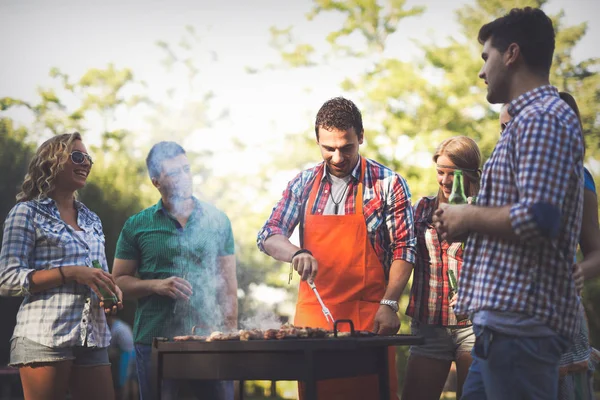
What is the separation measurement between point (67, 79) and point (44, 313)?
394 inches

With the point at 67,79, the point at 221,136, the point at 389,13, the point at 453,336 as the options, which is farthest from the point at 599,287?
the point at 67,79

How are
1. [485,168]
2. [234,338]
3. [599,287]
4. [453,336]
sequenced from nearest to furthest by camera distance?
1. [485,168]
2. [234,338]
3. [453,336]
4. [599,287]

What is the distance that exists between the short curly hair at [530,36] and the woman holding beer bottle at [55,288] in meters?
2.32

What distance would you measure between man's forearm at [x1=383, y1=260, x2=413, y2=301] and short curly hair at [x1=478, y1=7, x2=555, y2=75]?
1.45 metres

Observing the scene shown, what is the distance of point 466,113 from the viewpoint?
35.3ft

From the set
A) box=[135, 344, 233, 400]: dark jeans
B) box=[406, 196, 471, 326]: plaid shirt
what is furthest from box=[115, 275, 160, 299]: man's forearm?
box=[406, 196, 471, 326]: plaid shirt

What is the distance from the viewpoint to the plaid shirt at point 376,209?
361 cm

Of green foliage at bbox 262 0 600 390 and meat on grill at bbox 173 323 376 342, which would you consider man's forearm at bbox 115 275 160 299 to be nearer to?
meat on grill at bbox 173 323 376 342

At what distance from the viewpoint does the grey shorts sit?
144 inches

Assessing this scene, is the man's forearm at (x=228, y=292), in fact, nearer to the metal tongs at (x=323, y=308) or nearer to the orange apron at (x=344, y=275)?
the orange apron at (x=344, y=275)

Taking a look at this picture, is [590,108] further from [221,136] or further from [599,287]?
[221,136]

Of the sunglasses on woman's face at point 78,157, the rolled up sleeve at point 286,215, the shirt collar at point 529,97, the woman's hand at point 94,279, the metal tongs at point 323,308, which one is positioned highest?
the sunglasses on woman's face at point 78,157

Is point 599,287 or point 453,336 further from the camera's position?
point 599,287

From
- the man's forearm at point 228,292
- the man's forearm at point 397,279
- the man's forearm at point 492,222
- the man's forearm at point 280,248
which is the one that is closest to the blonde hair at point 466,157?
the man's forearm at point 397,279
